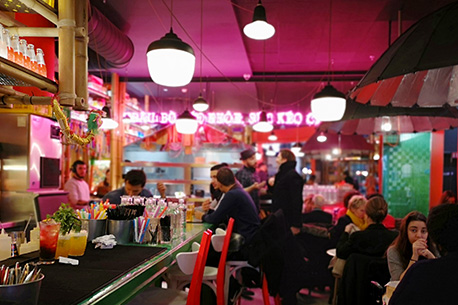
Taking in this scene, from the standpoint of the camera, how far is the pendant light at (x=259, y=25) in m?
4.43

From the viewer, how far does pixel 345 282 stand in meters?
3.91

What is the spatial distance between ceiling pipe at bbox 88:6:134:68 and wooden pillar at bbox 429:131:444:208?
19.8 feet

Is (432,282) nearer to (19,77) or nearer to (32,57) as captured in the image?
(19,77)

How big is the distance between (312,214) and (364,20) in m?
3.12

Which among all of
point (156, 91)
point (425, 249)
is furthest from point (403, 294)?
point (156, 91)

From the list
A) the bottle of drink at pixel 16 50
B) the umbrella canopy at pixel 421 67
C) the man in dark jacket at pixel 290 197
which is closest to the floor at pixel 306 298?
the man in dark jacket at pixel 290 197

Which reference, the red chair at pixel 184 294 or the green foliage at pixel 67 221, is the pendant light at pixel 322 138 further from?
the green foliage at pixel 67 221

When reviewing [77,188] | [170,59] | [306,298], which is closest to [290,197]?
[306,298]

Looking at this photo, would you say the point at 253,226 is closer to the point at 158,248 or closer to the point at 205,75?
the point at 158,248

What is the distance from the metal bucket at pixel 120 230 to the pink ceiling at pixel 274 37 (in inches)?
133

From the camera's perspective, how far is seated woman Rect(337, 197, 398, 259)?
393cm

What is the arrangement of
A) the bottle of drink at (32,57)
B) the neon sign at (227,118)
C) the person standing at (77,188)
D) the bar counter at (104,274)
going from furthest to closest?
the neon sign at (227,118) < the person standing at (77,188) < the bottle of drink at (32,57) < the bar counter at (104,274)

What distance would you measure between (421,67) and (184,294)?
2.19 meters

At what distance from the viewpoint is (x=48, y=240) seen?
90.4 inches
